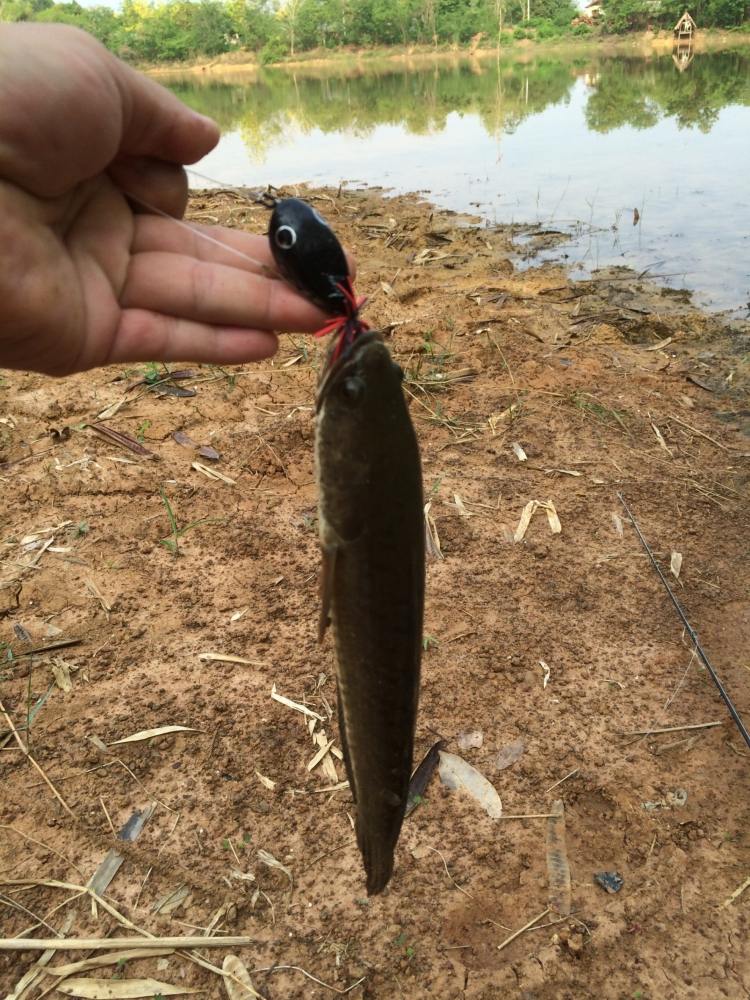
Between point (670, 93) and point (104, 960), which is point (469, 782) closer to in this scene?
point (104, 960)

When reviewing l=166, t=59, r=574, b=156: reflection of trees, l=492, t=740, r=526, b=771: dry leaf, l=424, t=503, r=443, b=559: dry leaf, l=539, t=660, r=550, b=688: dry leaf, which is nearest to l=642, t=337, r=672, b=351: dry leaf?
l=424, t=503, r=443, b=559: dry leaf

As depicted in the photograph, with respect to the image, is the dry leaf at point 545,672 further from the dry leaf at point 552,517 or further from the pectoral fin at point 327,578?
the pectoral fin at point 327,578

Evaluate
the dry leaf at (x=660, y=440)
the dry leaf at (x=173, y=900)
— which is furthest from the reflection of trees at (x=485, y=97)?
the dry leaf at (x=173, y=900)

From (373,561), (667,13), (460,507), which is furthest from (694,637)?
(667,13)

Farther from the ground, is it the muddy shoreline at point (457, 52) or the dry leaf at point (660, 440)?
the muddy shoreline at point (457, 52)

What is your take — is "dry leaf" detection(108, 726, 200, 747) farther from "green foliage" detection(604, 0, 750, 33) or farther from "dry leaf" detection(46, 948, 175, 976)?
"green foliage" detection(604, 0, 750, 33)

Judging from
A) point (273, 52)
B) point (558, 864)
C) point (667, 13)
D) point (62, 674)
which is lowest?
point (558, 864)
